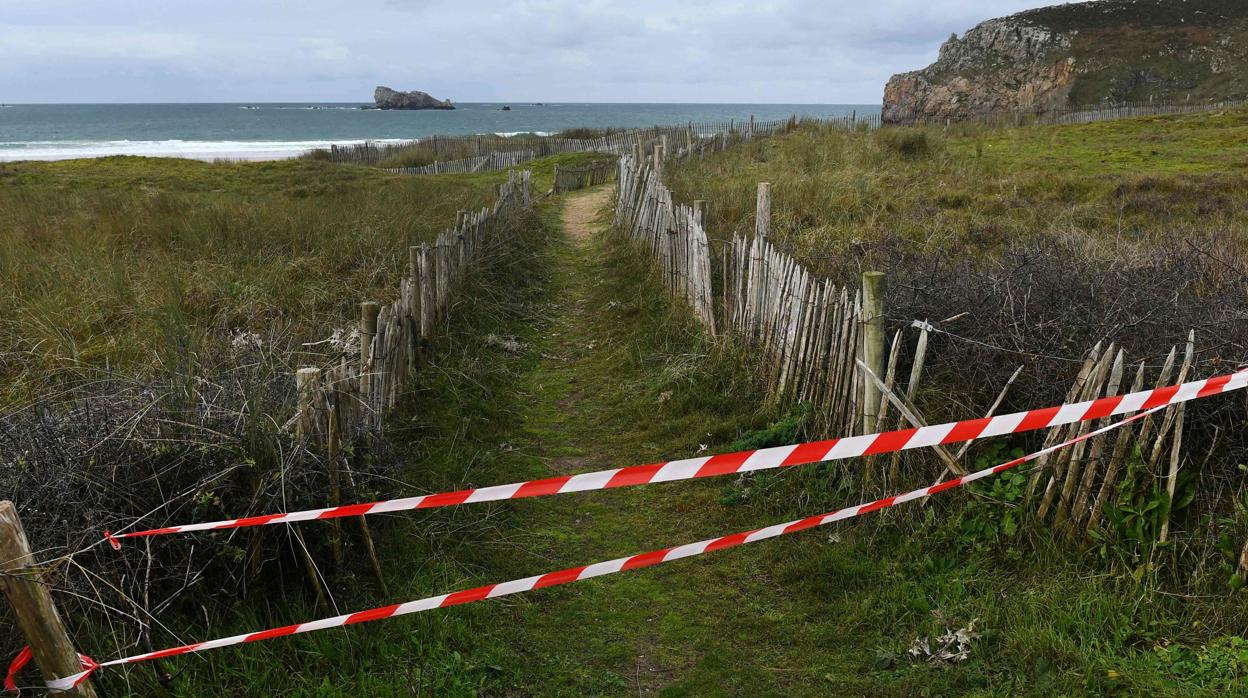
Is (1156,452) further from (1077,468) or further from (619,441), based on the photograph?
(619,441)

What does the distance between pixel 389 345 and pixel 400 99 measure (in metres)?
175

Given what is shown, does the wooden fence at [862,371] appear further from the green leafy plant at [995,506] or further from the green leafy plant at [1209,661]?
the green leafy plant at [1209,661]

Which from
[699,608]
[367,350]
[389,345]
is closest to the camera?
[699,608]

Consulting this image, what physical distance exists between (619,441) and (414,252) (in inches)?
83.8

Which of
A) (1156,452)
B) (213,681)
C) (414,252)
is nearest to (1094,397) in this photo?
(1156,452)

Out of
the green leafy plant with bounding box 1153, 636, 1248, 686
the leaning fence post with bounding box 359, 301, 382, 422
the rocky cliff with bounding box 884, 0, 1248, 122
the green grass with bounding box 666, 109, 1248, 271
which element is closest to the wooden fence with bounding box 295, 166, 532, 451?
the leaning fence post with bounding box 359, 301, 382, 422

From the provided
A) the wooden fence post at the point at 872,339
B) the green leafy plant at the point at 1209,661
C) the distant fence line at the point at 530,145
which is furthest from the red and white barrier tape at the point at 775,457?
the distant fence line at the point at 530,145

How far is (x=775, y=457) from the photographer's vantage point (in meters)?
2.74

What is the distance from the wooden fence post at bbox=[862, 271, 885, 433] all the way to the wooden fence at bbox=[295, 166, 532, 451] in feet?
8.29

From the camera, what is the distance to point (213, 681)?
2748 mm

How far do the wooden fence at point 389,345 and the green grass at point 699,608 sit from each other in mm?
397

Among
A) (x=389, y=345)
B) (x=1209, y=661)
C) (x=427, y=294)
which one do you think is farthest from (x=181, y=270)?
(x=1209, y=661)

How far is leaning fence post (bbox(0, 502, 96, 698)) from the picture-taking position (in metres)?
2.05

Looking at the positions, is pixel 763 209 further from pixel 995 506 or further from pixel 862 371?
pixel 995 506
